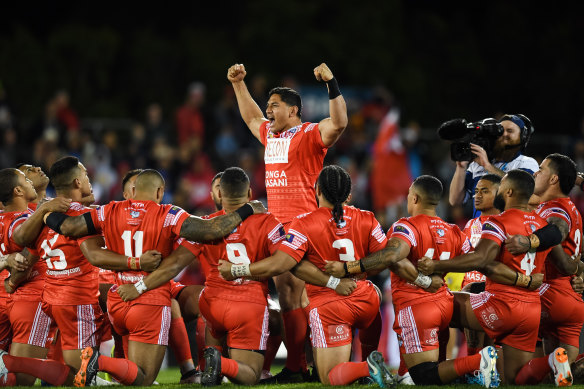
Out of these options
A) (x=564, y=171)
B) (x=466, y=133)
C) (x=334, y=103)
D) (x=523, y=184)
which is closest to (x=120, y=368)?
(x=334, y=103)

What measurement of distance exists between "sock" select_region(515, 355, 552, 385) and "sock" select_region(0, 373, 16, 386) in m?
4.54

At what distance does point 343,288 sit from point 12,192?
11.3 ft

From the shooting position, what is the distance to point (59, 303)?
316 inches

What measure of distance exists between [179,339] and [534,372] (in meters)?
3.35

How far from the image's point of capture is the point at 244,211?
25.7 ft

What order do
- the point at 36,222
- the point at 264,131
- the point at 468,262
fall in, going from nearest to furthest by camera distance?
the point at 468,262 → the point at 36,222 → the point at 264,131

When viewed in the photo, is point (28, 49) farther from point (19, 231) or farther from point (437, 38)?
point (19, 231)

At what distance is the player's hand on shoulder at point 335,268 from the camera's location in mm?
7609

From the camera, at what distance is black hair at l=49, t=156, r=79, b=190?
322 inches

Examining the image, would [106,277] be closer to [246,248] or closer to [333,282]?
[246,248]

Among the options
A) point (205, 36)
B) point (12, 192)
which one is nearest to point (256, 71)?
point (205, 36)

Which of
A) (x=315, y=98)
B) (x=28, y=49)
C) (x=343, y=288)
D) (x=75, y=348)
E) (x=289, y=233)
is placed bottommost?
(x=75, y=348)

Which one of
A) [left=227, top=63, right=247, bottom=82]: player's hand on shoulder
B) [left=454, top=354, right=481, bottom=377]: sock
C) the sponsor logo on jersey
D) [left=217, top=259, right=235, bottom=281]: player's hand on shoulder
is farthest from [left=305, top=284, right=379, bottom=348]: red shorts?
[left=227, top=63, right=247, bottom=82]: player's hand on shoulder

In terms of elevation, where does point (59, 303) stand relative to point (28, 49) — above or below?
below
